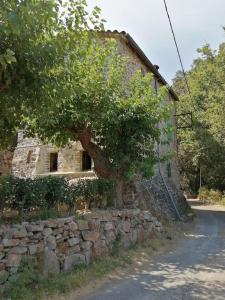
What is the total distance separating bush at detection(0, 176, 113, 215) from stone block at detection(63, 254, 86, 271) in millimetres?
1127

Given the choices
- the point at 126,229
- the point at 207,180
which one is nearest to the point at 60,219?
the point at 126,229

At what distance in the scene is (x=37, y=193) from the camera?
24.7ft

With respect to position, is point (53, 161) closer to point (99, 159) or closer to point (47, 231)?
point (99, 159)

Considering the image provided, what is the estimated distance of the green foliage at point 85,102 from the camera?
6.11 meters

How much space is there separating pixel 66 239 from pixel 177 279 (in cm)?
242

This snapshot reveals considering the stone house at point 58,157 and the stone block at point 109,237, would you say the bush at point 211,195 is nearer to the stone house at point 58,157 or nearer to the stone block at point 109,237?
the stone house at point 58,157

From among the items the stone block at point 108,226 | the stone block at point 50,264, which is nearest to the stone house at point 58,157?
the stone block at point 108,226

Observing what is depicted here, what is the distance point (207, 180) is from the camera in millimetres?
34500

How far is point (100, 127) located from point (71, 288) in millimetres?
5029

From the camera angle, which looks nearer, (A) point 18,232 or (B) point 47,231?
(A) point 18,232

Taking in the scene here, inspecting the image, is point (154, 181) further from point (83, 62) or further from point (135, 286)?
point (135, 286)

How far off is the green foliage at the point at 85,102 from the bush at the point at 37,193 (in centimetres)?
131

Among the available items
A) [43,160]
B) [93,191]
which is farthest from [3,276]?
[43,160]

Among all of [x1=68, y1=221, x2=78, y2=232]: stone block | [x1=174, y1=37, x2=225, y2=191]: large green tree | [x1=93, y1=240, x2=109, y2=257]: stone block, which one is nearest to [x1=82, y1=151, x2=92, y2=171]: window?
[x1=93, y1=240, x2=109, y2=257]: stone block
